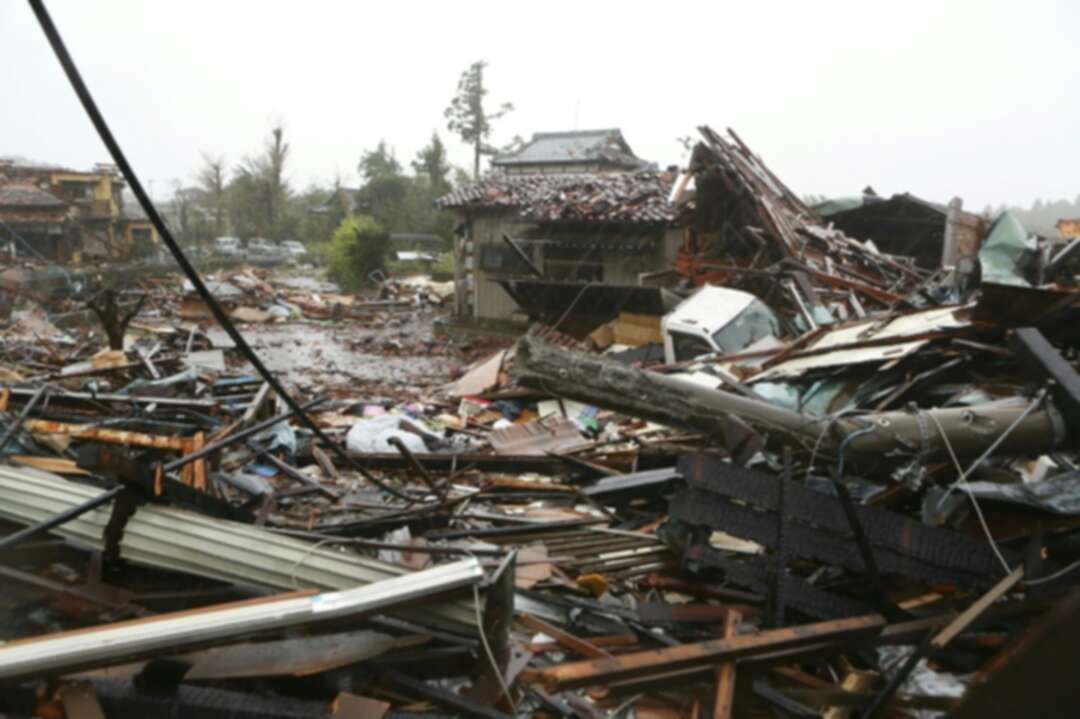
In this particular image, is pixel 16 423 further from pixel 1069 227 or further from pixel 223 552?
pixel 1069 227

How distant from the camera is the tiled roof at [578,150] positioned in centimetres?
3403

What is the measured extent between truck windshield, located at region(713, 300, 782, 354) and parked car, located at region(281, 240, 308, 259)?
117ft

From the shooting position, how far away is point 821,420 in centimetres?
330

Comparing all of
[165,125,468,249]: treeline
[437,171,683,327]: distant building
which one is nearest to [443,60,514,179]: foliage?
[165,125,468,249]: treeline

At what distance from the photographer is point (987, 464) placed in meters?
3.50

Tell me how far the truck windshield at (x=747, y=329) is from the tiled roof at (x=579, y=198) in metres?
6.86

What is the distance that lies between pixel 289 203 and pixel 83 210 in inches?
677

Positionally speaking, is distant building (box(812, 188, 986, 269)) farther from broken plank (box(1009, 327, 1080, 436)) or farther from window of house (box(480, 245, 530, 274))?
broken plank (box(1009, 327, 1080, 436))

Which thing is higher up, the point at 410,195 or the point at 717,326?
the point at 410,195

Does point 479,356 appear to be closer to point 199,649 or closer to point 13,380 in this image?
point 13,380

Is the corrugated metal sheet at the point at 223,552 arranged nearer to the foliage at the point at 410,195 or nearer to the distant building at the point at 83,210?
the distant building at the point at 83,210

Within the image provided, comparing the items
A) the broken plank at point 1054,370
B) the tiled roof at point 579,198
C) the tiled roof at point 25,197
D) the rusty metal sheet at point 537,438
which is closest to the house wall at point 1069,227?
the tiled roof at point 579,198

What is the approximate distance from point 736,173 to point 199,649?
43.6 ft

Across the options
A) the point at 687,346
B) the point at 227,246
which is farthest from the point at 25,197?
the point at 687,346
